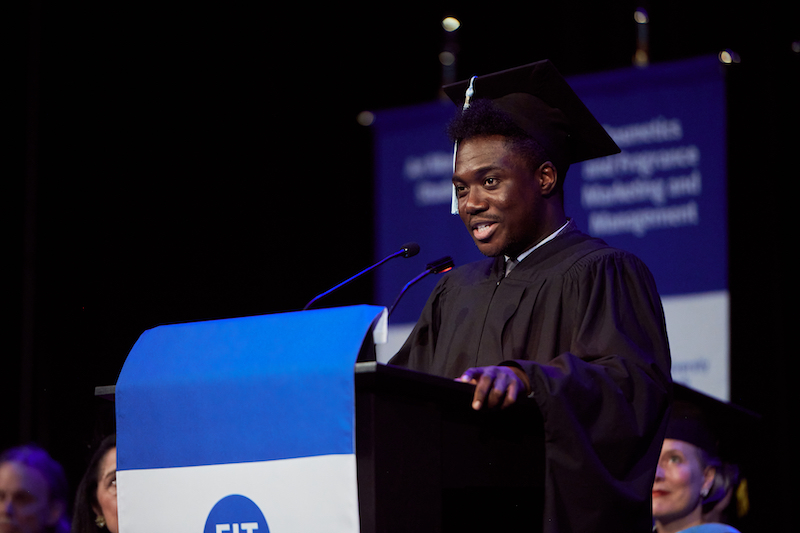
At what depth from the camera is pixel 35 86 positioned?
5.01m

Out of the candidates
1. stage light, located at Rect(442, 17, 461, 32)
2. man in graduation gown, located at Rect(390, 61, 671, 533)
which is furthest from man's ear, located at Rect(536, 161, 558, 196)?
stage light, located at Rect(442, 17, 461, 32)

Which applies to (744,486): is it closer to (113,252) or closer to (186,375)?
(186,375)

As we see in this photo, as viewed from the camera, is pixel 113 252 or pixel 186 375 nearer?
pixel 186 375

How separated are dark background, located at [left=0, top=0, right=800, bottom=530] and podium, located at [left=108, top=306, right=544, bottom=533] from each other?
2.09 metres

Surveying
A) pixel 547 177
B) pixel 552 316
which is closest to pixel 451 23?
pixel 547 177

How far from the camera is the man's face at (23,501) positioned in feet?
13.0

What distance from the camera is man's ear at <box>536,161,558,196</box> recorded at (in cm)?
236

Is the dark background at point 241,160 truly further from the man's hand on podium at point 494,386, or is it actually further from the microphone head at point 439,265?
the man's hand on podium at point 494,386

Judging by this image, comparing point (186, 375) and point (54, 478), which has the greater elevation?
point (186, 375)

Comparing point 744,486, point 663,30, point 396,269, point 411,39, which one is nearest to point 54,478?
point 396,269

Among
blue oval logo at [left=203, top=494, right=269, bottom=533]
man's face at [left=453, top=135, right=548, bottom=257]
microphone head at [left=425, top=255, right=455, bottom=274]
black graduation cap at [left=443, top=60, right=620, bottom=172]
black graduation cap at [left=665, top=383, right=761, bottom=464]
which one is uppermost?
black graduation cap at [left=443, top=60, right=620, bottom=172]

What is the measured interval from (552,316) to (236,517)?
2.90 feet

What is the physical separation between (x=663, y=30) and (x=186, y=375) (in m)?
4.05

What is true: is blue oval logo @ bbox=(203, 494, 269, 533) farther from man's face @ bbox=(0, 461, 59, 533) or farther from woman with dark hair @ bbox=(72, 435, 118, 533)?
man's face @ bbox=(0, 461, 59, 533)
